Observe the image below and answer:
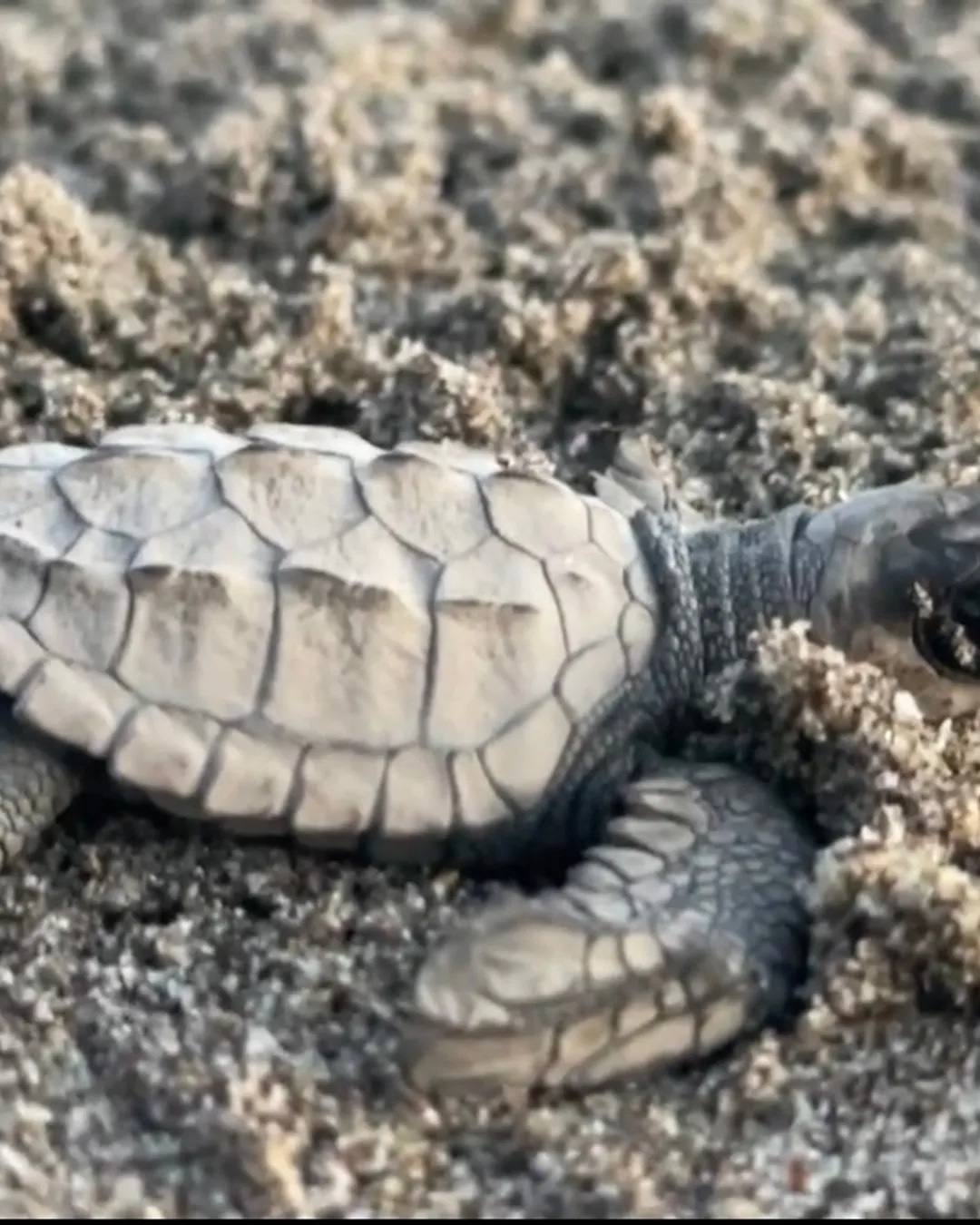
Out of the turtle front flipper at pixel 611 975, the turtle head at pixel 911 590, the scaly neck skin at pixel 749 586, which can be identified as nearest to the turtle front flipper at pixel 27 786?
the turtle front flipper at pixel 611 975

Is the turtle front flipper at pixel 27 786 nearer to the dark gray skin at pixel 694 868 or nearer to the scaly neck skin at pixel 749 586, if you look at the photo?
the dark gray skin at pixel 694 868

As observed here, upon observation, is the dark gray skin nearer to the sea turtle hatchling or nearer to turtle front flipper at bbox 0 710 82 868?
the sea turtle hatchling

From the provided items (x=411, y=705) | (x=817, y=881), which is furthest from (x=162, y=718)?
(x=817, y=881)

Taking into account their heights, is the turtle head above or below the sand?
above

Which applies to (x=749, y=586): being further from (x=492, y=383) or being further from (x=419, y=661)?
(x=492, y=383)

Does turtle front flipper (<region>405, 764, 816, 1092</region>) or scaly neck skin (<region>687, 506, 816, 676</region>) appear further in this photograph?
scaly neck skin (<region>687, 506, 816, 676</region>)

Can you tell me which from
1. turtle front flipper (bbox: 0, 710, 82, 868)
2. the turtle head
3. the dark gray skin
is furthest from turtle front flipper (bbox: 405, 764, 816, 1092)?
turtle front flipper (bbox: 0, 710, 82, 868)

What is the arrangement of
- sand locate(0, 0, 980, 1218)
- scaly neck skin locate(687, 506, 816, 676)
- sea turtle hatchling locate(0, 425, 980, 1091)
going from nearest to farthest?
sand locate(0, 0, 980, 1218) < sea turtle hatchling locate(0, 425, 980, 1091) < scaly neck skin locate(687, 506, 816, 676)
